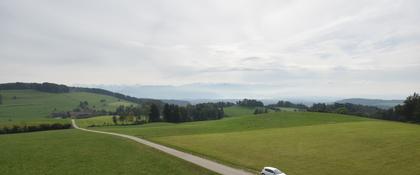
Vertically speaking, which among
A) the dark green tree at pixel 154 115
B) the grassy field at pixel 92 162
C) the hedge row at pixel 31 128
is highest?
the dark green tree at pixel 154 115

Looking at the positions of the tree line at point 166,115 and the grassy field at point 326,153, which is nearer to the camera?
the grassy field at point 326,153

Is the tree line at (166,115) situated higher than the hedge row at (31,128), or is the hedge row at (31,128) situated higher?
the tree line at (166,115)

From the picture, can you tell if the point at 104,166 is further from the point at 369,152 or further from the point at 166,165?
the point at 369,152

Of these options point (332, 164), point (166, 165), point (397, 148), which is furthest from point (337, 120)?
point (166, 165)

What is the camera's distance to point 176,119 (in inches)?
6073

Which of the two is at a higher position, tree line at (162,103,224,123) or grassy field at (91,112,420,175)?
tree line at (162,103,224,123)

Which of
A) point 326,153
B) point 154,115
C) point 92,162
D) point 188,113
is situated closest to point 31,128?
point 154,115

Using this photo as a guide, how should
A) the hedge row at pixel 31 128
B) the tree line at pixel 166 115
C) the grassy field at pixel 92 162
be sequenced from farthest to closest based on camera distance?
the tree line at pixel 166 115 → the hedge row at pixel 31 128 → the grassy field at pixel 92 162

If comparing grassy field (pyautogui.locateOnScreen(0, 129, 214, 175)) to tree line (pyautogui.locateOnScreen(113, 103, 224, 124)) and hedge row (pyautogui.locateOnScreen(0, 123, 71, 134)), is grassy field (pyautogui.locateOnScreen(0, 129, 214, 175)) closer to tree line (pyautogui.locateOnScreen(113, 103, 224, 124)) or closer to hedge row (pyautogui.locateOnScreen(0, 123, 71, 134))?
hedge row (pyautogui.locateOnScreen(0, 123, 71, 134))

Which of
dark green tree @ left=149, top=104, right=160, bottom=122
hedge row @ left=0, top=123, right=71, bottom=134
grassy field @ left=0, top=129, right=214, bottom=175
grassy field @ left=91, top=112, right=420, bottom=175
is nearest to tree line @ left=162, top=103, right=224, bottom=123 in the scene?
dark green tree @ left=149, top=104, right=160, bottom=122

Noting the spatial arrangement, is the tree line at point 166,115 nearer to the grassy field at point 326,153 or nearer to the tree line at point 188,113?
the tree line at point 188,113

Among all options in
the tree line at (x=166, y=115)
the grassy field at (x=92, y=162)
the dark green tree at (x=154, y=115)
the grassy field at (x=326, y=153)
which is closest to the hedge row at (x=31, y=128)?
the tree line at (x=166, y=115)

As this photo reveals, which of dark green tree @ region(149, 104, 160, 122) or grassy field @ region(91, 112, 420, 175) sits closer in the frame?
grassy field @ region(91, 112, 420, 175)

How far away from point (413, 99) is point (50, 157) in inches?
3954
